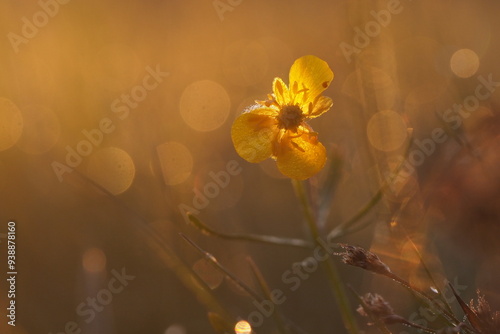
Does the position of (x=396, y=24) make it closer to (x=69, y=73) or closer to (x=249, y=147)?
(x=69, y=73)

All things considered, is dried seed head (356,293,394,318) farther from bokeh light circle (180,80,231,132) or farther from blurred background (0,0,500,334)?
bokeh light circle (180,80,231,132)

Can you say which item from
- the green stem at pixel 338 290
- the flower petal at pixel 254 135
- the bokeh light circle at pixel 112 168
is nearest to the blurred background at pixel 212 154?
the bokeh light circle at pixel 112 168

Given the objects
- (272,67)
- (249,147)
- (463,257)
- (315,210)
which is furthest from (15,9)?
(463,257)

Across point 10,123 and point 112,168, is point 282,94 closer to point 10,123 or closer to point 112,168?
point 112,168

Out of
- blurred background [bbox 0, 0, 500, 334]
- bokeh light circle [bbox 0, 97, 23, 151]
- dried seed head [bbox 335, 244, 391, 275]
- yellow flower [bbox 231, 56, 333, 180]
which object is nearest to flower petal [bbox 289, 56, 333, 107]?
yellow flower [bbox 231, 56, 333, 180]

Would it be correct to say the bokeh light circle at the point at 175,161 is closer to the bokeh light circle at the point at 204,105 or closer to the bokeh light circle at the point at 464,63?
the bokeh light circle at the point at 204,105

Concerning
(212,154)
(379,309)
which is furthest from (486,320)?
(212,154)

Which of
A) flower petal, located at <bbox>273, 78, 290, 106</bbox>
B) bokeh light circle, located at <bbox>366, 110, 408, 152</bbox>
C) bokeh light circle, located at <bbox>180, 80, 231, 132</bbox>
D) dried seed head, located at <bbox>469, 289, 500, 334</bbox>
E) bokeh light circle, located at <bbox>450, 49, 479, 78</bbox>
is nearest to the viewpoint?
dried seed head, located at <bbox>469, 289, 500, 334</bbox>
